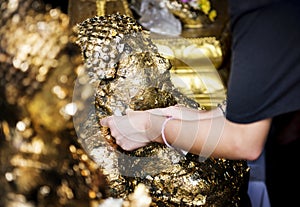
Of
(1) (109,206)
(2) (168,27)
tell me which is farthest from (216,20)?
(1) (109,206)

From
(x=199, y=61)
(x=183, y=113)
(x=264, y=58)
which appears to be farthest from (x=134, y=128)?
(x=199, y=61)

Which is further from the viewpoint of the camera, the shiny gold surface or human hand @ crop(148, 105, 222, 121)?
the shiny gold surface

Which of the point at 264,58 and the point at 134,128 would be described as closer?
the point at 264,58

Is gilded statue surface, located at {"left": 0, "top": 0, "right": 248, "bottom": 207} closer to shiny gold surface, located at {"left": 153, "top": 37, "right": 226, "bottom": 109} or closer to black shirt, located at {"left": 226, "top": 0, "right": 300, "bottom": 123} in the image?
black shirt, located at {"left": 226, "top": 0, "right": 300, "bottom": 123}

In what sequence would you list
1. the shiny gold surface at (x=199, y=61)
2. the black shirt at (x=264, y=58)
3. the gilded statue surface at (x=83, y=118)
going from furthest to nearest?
1. the shiny gold surface at (x=199, y=61)
2. the gilded statue surface at (x=83, y=118)
3. the black shirt at (x=264, y=58)

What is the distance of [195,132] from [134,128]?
0.38ft

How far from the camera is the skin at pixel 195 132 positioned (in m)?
0.88

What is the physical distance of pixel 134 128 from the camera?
963mm

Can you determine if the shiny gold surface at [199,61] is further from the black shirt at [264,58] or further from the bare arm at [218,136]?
the black shirt at [264,58]

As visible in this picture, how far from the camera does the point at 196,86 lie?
1669mm

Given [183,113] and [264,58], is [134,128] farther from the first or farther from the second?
[264,58]

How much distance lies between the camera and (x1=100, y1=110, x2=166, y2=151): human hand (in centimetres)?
95

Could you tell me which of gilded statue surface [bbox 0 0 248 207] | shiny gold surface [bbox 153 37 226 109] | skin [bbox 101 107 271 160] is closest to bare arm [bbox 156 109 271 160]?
skin [bbox 101 107 271 160]

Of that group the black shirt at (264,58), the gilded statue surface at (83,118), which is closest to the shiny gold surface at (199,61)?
the gilded statue surface at (83,118)
